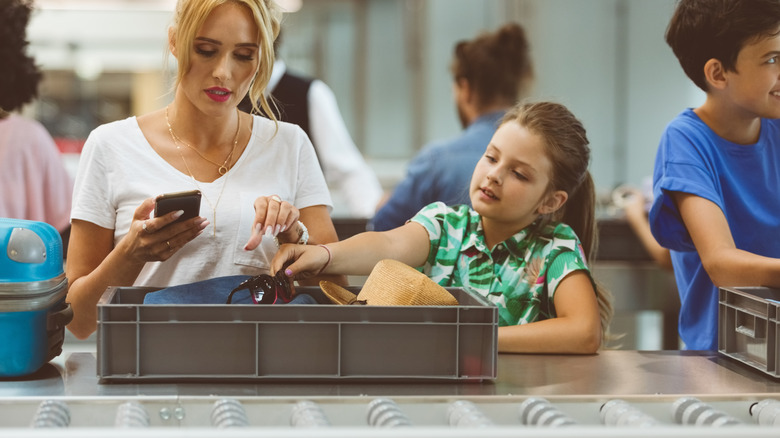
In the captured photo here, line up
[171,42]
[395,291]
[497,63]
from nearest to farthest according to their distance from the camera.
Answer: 1. [395,291]
2. [171,42]
3. [497,63]

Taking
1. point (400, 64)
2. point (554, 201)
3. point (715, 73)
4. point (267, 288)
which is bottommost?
point (267, 288)

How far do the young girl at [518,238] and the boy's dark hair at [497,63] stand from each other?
3.55ft

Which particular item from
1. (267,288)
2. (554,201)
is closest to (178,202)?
(267,288)

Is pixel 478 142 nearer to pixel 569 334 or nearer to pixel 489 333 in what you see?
pixel 569 334

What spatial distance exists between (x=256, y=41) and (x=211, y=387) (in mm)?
624

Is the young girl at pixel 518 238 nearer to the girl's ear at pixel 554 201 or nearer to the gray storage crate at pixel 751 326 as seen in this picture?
the girl's ear at pixel 554 201

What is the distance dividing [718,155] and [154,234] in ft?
3.42

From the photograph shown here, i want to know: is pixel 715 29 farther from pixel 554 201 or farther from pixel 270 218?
pixel 270 218

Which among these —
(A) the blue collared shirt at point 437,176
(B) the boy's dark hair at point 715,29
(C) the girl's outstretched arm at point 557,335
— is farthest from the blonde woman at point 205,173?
(A) the blue collared shirt at point 437,176

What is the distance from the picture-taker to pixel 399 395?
1060 millimetres

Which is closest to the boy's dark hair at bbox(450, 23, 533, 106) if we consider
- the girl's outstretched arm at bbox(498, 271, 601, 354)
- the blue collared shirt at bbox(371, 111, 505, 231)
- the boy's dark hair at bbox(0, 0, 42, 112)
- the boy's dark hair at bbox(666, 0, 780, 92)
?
the blue collared shirt at bbox(371, 111, 505, 231)

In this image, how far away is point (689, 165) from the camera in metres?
1.54

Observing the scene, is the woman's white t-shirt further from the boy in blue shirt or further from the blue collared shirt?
the blue collared shirt

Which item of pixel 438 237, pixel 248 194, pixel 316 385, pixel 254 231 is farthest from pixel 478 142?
pixel 316 385
